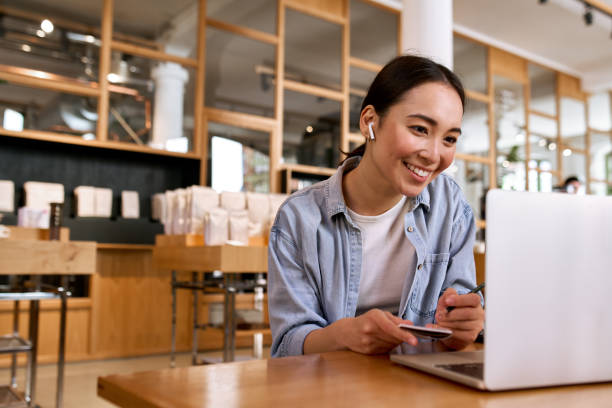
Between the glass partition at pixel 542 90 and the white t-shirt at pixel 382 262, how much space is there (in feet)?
24.8

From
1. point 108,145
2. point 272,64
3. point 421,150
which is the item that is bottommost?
point 421,150

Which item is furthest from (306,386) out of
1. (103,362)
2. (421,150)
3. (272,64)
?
(272,64)

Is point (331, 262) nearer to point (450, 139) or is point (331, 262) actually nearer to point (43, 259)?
point (450, 139)

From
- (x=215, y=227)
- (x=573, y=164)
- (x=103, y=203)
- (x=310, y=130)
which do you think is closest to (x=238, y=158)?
(x=310, y=130)

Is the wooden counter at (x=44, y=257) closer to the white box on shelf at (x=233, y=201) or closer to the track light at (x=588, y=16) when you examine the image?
the white box on shelf at (x=233, y=201)

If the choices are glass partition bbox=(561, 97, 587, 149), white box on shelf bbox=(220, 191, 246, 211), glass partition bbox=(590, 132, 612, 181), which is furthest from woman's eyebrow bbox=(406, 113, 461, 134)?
glass partition bbox=(590, 132, 612, 181)

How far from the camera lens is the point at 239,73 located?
5.16 m

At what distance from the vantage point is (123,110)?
452 cm

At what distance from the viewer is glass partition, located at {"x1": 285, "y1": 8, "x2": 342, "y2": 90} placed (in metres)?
5.54

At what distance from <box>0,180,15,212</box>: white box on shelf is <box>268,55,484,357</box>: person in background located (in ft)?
11.8

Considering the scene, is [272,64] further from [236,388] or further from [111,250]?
[236,388]

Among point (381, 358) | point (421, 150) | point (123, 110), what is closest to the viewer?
point (381, 358)

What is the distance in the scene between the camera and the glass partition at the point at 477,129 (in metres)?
7.00

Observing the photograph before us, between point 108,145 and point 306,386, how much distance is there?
13.6ft
